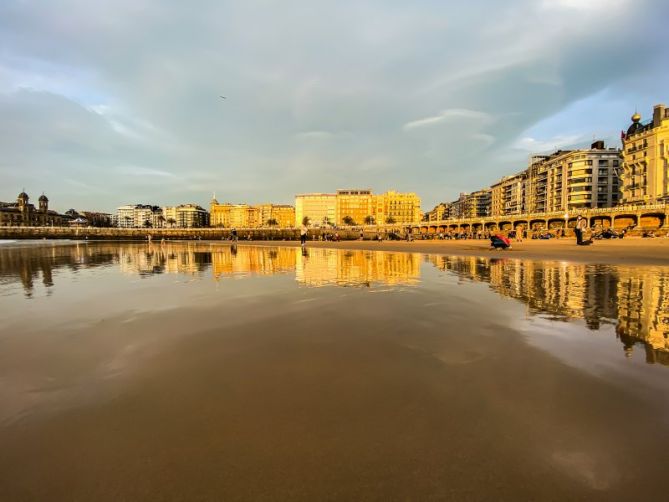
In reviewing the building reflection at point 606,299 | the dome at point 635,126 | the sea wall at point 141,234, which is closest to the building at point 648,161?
the dome at point 635,126

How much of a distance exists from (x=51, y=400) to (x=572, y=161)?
128m

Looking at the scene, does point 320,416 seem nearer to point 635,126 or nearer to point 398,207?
point 635,126

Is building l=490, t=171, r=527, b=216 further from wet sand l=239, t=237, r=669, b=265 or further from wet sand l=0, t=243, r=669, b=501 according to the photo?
wet sand l=0, t=243, r=669, b=501

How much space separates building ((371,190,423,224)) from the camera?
191m

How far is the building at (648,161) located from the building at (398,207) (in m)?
111

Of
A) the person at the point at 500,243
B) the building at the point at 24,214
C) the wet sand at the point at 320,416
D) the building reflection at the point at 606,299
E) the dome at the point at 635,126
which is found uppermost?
the dome at the point at 635,126

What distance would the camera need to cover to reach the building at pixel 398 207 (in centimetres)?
19100

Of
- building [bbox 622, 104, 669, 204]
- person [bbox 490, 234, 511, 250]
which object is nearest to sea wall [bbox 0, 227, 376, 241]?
building [bbox 622, 104, 669, 204]

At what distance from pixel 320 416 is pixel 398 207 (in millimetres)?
192383

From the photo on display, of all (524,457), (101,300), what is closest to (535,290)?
(524,457)

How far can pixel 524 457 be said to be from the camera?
259 cm

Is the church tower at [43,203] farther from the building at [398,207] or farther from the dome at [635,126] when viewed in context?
the dome at [635,126]

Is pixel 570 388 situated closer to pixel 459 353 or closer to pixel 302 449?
pixel 459 353

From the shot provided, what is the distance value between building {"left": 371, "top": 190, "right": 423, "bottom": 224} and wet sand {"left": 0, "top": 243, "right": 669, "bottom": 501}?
187 m
